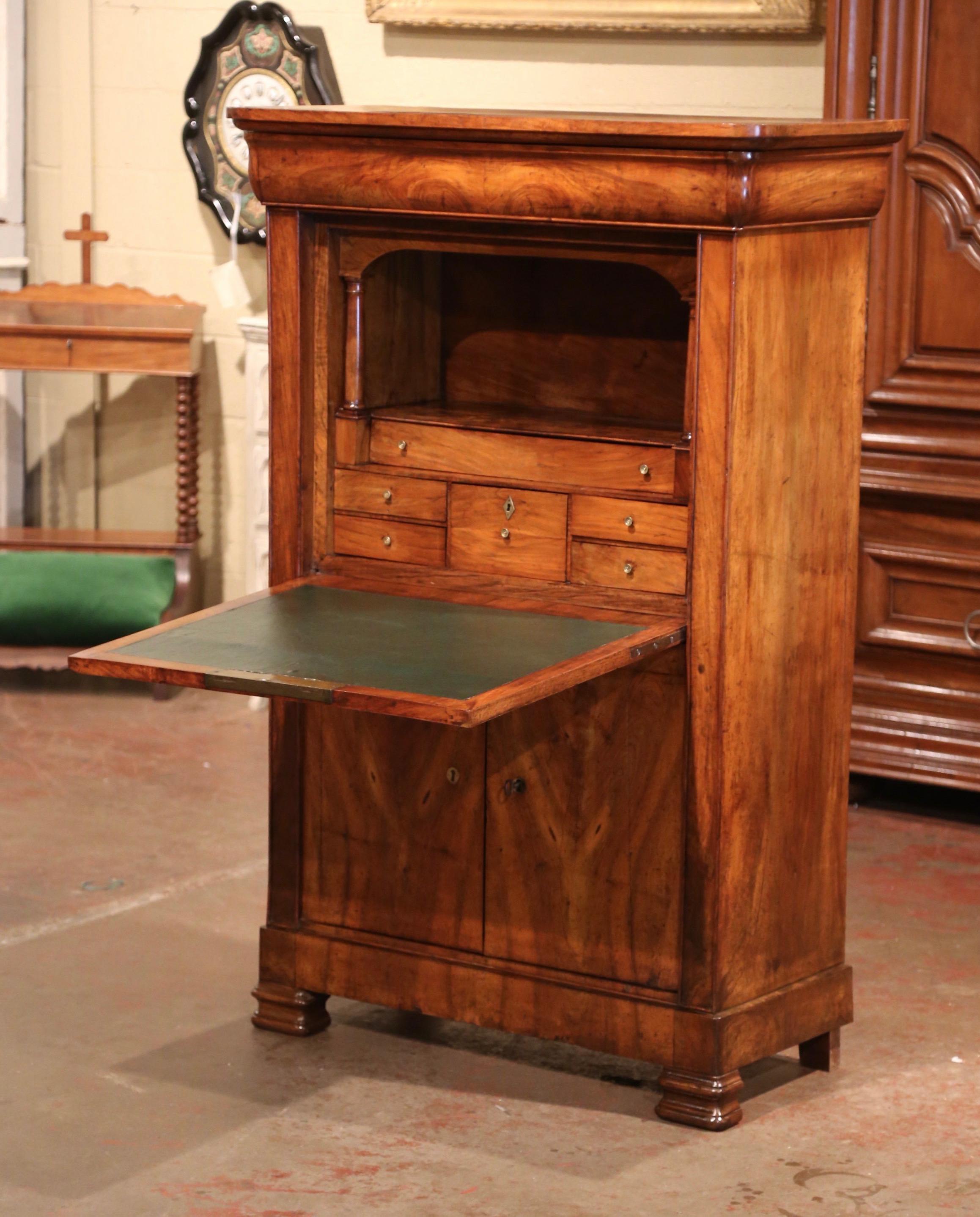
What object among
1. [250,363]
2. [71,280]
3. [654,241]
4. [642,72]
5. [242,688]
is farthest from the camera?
[71,280]

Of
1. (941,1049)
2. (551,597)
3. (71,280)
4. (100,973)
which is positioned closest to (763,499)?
(551,597)

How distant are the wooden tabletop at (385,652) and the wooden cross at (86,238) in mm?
3045

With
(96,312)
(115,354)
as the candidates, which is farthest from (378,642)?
(96,312)

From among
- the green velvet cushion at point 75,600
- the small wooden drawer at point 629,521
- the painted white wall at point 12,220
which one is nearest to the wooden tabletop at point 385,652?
the small wooden drawer at point 629,521

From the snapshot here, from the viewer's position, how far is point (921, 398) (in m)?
4.30

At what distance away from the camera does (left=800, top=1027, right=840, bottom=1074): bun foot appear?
10.2 feet

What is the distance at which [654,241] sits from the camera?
2.80 meters

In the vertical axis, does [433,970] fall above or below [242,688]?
below

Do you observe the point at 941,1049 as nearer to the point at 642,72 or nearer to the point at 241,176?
the point at 642,72

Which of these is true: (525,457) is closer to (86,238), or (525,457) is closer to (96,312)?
(96,312)

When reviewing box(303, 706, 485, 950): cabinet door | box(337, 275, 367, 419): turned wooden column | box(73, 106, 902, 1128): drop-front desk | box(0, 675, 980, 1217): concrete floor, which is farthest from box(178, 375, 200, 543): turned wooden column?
box(303, 706, 485, 950): cabinet door

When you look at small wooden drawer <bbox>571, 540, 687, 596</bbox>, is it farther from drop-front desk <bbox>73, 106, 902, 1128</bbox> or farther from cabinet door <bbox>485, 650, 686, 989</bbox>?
cabinet door <bbox>485, 650, 686, 989</bbox>

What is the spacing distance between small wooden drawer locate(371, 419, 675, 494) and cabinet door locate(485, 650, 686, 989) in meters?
0.28

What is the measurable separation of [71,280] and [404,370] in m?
2.94
